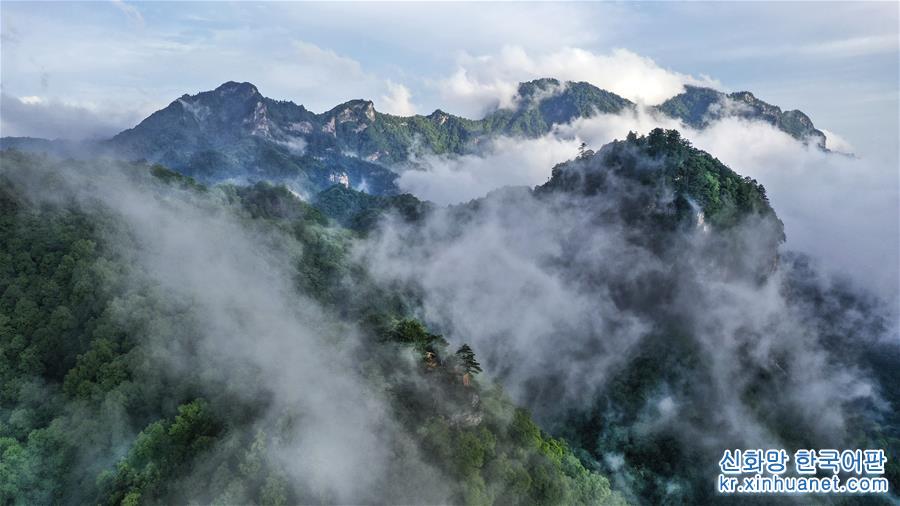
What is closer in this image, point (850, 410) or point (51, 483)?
point (51, 483)

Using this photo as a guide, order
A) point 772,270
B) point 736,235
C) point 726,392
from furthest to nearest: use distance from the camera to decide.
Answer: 1. point 772,270
2. point 736,235
3. point 726,392

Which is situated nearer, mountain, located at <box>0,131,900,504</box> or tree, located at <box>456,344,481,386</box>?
mountain, located at <box>0,131,900,504</box>

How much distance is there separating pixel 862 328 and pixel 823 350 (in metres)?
32.5

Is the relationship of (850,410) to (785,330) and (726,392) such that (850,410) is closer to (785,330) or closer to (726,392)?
(785,330)

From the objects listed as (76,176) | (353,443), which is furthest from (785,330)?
(76,176)

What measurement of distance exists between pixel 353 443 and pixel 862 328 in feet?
486

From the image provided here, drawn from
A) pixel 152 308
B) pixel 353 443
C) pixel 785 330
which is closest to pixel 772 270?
pixel 785 330

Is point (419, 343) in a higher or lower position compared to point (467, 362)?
higher

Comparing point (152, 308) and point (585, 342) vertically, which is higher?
point (152, 308)

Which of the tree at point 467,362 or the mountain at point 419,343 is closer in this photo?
the mountain at point 419,343

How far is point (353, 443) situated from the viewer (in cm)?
4131

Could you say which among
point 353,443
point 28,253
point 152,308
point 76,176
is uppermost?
point 76,176

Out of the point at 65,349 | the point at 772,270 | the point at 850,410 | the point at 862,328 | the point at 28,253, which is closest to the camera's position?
the point at 65,349

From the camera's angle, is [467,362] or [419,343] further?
[419,343]
